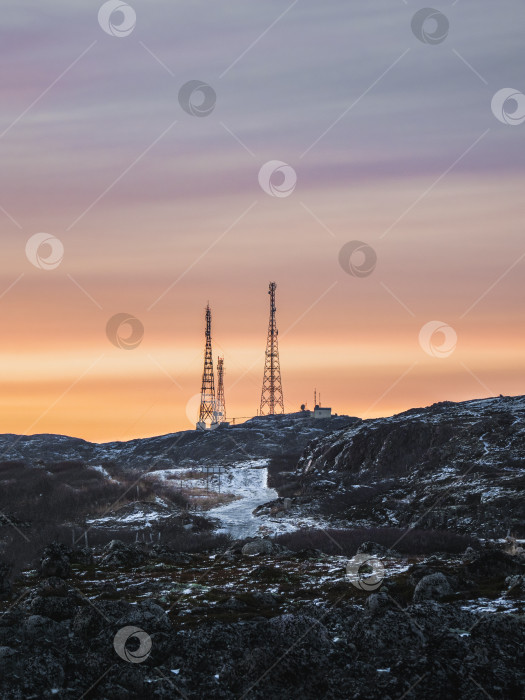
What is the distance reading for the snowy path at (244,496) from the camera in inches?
3258

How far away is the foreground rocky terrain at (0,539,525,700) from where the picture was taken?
26891 millimetres

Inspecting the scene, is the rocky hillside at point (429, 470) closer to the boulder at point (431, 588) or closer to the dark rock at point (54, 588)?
the boulder at point (431, 588)

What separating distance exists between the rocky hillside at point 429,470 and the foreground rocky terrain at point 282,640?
3278 centimetres

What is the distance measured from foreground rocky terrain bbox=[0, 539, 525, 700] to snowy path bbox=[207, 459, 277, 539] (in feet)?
127

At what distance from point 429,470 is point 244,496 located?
25.6 metres

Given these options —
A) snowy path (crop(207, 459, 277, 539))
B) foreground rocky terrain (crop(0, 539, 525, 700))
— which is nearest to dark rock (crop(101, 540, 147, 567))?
foreground rocky terrain (crop(0, 539, 525, 700))

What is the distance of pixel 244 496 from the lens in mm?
111312

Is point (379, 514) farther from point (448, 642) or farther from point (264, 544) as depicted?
point (448, 642)

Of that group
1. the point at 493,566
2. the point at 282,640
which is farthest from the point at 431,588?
the point at 282,640

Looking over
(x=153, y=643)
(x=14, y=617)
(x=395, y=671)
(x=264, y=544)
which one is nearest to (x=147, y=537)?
(x=264, y=544)

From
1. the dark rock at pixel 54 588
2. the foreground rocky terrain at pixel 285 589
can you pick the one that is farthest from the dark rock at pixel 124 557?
the dark rock at pixel 54 588

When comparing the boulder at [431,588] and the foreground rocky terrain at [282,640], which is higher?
the boulder at [431,588]

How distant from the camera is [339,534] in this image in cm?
7219

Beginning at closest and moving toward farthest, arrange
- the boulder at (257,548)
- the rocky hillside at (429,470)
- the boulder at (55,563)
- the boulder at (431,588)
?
the boulder at (431,588)
the boulder at (55,563)
the boulder at (257,548)
the rocky hillside at (429,470)
